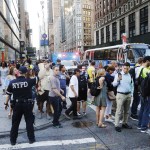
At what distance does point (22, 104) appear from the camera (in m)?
6.80

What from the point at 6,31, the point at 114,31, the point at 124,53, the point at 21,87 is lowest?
the point at 21,87

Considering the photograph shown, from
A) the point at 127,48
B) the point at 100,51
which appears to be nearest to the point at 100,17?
the point at 100,51

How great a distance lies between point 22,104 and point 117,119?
8.97 feet

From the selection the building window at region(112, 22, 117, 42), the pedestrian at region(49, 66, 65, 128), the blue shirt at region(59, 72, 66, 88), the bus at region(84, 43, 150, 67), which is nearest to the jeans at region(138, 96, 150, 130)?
the pedestrian at region(49, 66, 65, 128)

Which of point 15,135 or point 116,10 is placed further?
point 116,10

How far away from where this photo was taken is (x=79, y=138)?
7.30 meters

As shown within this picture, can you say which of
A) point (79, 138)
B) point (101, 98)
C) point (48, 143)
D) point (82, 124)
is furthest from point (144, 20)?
point (48, 143)

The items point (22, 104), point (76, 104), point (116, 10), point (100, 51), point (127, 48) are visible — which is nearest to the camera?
point (22, 104)

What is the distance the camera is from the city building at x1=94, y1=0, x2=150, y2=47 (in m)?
50.0

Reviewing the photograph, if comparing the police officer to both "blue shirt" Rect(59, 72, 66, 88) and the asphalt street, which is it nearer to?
the asphalt street

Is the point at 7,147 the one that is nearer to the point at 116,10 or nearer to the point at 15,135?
the point at 15,135

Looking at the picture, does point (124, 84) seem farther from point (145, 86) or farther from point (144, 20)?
point (144, 20)

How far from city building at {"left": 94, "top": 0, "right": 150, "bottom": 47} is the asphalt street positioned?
41.4 metres

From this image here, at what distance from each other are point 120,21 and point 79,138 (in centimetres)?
5765
